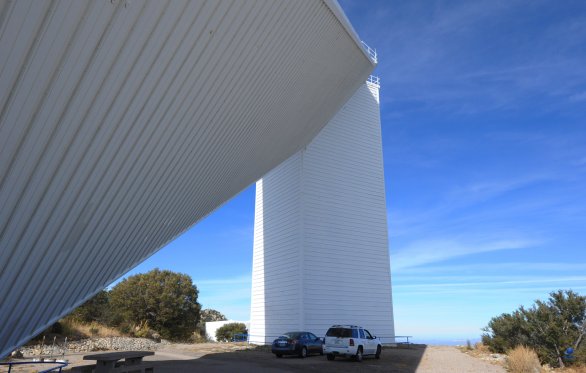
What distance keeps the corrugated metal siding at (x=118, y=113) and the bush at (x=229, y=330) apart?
23.3 meters

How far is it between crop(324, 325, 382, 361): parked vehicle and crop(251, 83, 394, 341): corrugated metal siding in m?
4.11

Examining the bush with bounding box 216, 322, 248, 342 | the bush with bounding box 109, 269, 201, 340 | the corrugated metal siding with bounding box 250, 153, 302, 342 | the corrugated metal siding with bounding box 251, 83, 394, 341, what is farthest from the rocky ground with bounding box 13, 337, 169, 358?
the bush with bounding box 216, 322, 248, 342

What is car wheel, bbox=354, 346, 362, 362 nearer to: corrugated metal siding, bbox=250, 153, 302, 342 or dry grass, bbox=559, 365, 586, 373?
corrugated metal siding, bbox=250, 153, 302, 342

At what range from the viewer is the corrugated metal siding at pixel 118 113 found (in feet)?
14.9

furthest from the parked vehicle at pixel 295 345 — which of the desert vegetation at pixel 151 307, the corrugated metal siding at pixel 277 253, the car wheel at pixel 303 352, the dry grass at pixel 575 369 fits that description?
the desert vegetation at pixel 151 307

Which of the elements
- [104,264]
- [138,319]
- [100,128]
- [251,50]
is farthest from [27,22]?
[138,319]

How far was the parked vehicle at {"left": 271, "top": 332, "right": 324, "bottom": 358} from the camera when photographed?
16.2 meters

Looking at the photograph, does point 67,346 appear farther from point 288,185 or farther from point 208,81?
point 208,81

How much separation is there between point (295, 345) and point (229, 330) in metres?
20.8

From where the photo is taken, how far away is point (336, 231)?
21.9 meters

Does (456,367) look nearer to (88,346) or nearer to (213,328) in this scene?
(88,346)

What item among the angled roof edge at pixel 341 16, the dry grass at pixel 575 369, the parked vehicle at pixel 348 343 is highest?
the angled roof edge at pixel 341 16

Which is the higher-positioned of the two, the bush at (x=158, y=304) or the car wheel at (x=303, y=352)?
the bush at (x=158, y=304)

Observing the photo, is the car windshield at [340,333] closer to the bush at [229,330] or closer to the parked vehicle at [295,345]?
the parked vehicle at [295,345]
